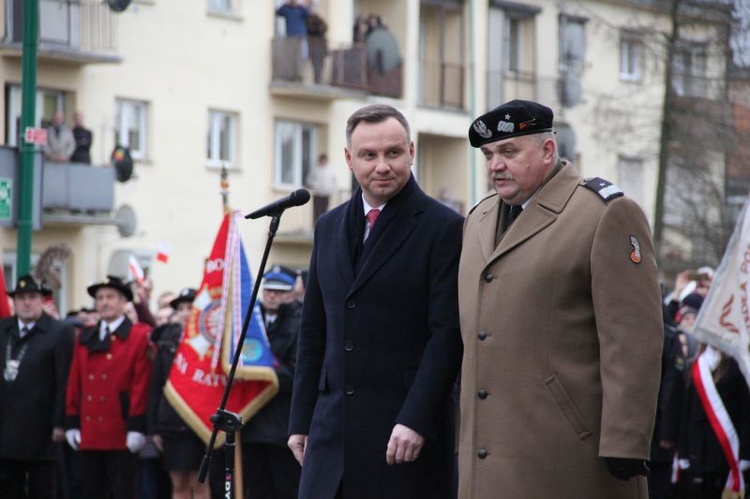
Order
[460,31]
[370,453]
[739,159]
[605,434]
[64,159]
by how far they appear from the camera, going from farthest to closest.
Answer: [460,31] → [739,159] → [64,159] → [370,453] → [605,434]

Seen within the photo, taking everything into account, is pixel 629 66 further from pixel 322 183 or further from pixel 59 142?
pixel 59 142

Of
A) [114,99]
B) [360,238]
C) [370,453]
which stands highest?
[114,99]

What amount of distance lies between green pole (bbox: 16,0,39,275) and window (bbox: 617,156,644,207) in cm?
3115

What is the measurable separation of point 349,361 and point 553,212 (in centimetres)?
114

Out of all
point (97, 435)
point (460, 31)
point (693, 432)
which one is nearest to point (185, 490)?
point (97, 435)

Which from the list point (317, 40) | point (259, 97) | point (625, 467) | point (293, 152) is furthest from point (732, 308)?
point (293, 152)

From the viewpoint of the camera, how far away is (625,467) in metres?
6.05

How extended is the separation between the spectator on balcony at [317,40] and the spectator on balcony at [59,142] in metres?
7.10

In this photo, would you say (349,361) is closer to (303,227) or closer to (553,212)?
(553,212)

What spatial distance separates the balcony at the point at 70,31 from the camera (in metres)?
29.9

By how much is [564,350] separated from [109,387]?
8.75 metres

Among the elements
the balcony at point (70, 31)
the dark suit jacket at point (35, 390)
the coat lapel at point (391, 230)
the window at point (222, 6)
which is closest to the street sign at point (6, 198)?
the dark suit jacket at point (35, 390)

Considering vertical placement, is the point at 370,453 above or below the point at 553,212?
below

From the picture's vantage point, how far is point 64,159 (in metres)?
30.3
